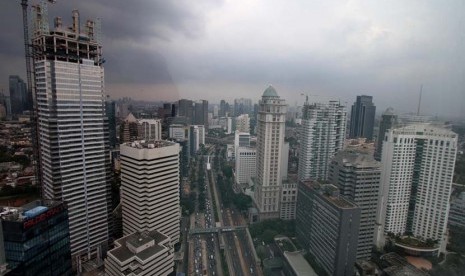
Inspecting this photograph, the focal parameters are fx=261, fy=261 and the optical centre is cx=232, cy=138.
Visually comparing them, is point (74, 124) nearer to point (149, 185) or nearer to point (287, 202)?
point (149, 185)

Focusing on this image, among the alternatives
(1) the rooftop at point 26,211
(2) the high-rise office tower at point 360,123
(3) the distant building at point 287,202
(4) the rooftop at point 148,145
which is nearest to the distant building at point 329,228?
(3) the distant building at point 287,202

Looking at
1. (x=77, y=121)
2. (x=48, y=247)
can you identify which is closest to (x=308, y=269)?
(x=48, y=247)

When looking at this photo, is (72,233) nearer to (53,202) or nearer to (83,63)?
(53,202)

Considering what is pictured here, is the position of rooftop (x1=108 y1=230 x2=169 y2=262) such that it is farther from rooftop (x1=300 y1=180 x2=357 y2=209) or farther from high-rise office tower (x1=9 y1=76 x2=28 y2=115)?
high-rise office tower (x1=9 y1=76 x2=28 y2=115)

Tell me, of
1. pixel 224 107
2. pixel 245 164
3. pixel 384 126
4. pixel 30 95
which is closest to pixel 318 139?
pixel 384 126

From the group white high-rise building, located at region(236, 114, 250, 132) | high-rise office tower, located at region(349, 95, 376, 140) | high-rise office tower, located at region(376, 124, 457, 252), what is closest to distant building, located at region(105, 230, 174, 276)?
high-rise office tower, located at region(376, 124, 457, 252)

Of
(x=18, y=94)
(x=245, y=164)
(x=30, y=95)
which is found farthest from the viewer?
(x=245, y=164)
